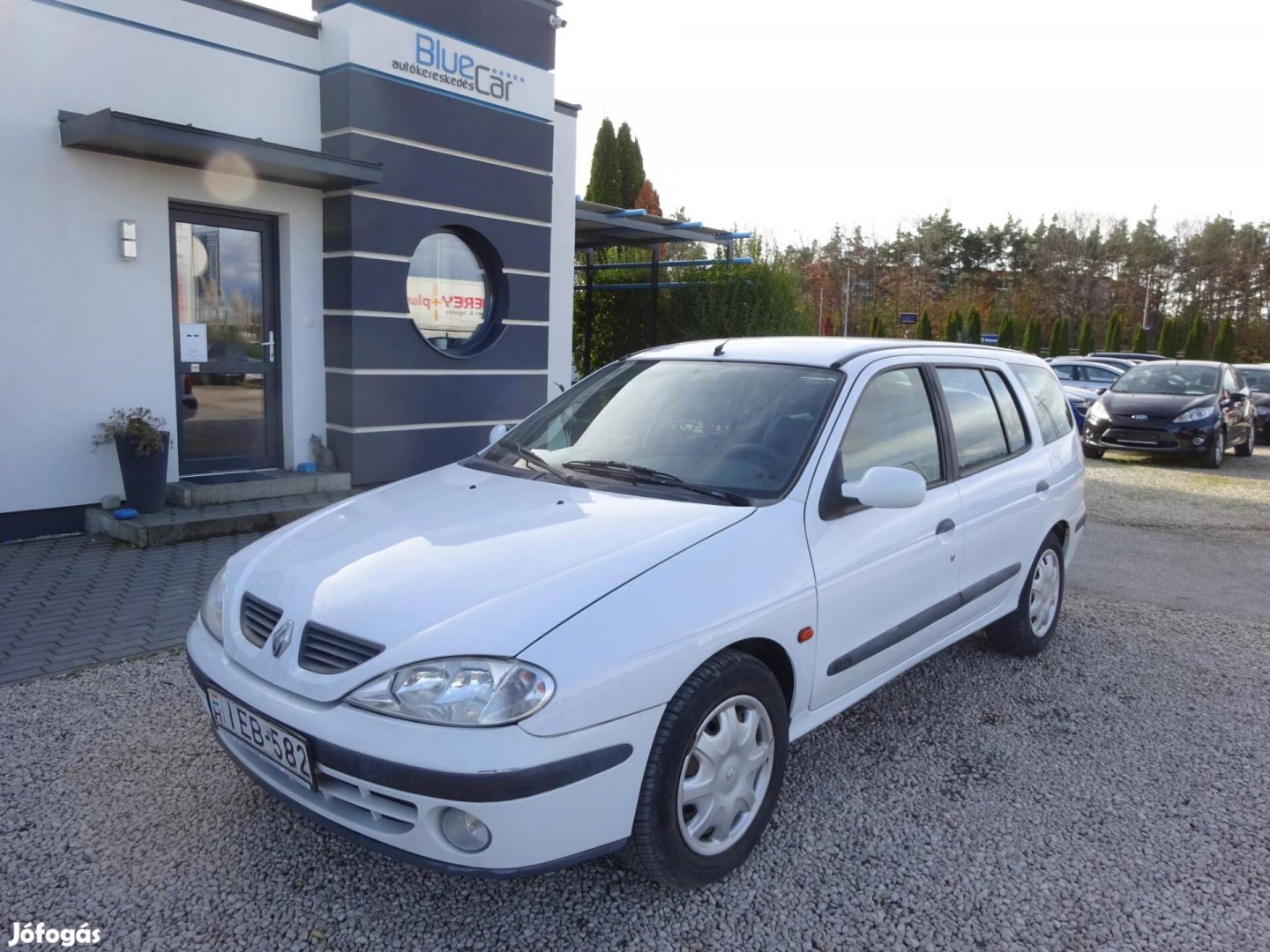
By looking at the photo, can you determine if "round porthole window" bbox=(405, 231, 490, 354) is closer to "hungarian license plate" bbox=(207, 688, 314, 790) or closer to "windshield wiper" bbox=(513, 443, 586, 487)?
"windshield wiper" bbox=(513, 443, 586, 487)

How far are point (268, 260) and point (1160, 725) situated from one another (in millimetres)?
7510

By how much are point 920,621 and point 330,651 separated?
230cm

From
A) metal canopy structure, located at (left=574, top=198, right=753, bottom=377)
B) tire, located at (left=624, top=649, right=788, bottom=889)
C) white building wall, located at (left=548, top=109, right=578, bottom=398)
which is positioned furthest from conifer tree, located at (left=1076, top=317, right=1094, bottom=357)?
tire, located at (left=624, top=649, right=788, bottom=889)

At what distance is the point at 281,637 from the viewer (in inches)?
106

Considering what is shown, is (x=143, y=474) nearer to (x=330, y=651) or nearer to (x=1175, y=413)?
(x=330, y=651)

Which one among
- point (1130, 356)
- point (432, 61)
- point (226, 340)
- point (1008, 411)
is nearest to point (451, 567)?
point (1008, 411)

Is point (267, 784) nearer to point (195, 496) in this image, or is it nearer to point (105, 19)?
point (195, 496)

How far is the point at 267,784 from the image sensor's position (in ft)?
8.98

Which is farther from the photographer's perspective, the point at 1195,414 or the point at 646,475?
the point at 1195,414

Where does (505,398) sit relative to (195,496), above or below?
above

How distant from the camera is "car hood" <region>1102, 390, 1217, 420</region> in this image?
13844 mm

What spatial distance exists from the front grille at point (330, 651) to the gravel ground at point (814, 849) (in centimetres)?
75

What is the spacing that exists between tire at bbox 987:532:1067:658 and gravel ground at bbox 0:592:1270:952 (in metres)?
0.51

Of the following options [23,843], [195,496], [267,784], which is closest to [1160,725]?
[267,784]
